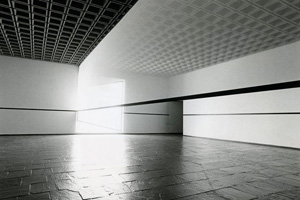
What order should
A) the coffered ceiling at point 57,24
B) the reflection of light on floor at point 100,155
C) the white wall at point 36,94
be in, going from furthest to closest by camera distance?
the white wall at point 36,94, the coffered ceiling at point 57,24, the reflection of light on floor at point 100,155

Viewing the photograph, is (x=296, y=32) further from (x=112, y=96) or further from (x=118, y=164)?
(x=118, y=164)

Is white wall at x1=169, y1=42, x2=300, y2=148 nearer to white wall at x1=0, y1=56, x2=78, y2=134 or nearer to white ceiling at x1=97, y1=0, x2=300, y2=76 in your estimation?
white ceiling at x1=97, y1=0, x2=300, y2=76

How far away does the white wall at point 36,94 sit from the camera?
224 inches

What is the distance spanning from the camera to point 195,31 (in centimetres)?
286

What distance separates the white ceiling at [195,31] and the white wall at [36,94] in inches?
158

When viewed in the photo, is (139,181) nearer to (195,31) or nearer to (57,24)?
(195,31)

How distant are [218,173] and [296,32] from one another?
207 cm

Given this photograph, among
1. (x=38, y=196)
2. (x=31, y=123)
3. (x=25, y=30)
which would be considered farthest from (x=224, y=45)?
(x=31, y=123)

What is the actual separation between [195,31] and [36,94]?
5238 mm

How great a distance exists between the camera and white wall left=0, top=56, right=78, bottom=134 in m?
5.70

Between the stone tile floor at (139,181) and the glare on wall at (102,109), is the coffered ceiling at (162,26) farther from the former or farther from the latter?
the stone tile floor at (139,181)

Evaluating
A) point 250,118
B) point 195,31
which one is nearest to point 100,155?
point 195,31

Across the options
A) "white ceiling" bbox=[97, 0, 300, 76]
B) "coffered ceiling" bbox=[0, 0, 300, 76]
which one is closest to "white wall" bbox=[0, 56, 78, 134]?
"coffered ceiling" bbox=[0, 0, 300, 76]

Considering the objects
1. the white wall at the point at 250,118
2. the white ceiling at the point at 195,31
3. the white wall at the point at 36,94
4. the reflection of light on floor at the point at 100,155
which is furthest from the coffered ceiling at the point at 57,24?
the reflection of light on floor at the point at 100,155
